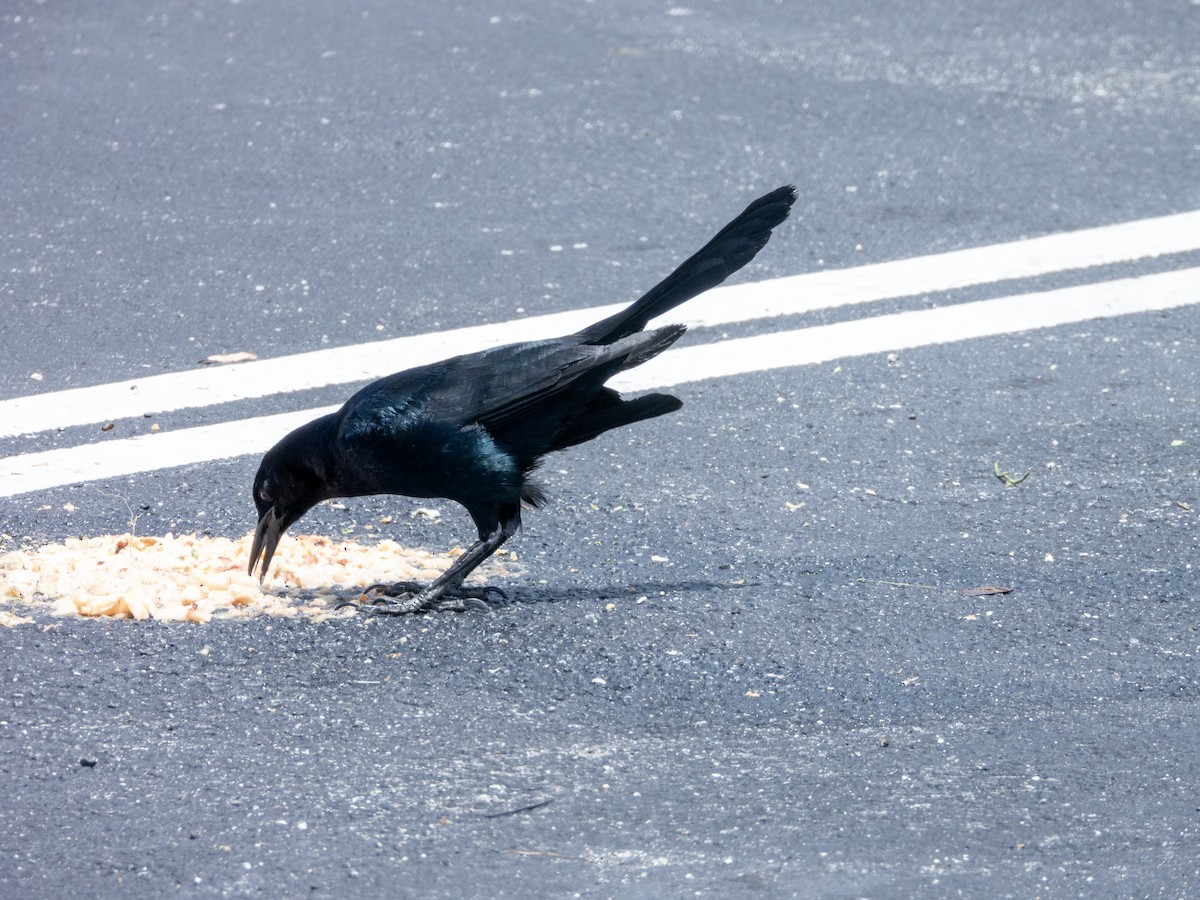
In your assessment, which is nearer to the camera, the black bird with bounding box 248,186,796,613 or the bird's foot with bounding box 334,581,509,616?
the black bird with bounding box 248,186,796,613

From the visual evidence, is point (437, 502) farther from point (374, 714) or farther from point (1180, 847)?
point (1180, 847)

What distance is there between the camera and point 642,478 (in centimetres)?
511

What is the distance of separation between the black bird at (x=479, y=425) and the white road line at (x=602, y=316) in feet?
4.84

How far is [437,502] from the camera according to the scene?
5.02 metres

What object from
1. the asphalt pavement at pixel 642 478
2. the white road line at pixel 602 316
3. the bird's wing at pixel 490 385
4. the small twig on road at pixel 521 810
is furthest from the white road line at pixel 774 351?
the small twig on road at pixel 521 810

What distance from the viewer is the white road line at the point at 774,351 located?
5.11 m

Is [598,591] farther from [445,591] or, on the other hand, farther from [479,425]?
[479,425]

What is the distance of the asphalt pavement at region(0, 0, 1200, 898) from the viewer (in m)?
3.27

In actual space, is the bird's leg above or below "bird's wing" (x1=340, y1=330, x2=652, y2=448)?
below

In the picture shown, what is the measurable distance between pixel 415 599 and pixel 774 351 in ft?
7.50

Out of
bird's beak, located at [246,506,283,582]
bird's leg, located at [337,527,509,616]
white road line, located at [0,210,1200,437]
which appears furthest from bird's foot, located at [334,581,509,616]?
→ white road line, located at [0,210,1200,437]

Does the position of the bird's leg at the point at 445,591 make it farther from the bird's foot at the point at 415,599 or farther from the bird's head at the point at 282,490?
the bird's head at the point at 282,490

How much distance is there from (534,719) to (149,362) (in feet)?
9.25

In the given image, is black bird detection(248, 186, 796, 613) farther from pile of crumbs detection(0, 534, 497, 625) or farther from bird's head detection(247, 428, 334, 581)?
pile of crumbs detection(0, 534, 497, 625)
